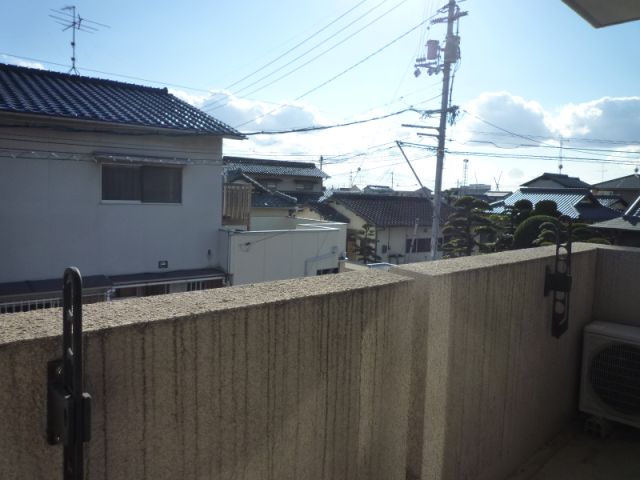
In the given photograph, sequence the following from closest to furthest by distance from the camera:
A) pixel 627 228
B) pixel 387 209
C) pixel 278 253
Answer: pixel 627 228
pixel 278 253
pixel 387 209

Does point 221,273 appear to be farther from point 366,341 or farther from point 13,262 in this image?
point 366,341

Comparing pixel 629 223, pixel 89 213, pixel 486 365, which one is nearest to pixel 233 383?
pixel 486 365

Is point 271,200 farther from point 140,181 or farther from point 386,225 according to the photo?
point 140,181

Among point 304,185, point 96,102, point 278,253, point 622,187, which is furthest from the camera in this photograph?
point 622,187

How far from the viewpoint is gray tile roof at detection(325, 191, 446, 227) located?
23.1 meters

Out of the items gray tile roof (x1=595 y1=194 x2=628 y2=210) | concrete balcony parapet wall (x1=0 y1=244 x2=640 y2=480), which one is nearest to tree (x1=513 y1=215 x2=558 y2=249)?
concrete balcony parapet wall (x1=0 y1=244 x2=640 y2=480)

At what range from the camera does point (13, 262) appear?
8.29 meters

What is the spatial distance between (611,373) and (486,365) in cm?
155

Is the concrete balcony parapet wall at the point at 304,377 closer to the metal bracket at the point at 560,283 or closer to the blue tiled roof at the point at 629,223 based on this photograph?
the metal bracket at the point at 560,283

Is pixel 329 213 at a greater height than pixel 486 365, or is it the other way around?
pixel 329 213

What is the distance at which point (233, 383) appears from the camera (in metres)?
1.37

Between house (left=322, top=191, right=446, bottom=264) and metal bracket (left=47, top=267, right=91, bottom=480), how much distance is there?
A: 67.1 ft

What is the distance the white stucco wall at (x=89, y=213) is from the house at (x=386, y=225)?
12048 millimetres

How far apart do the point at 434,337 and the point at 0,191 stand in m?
8.65
